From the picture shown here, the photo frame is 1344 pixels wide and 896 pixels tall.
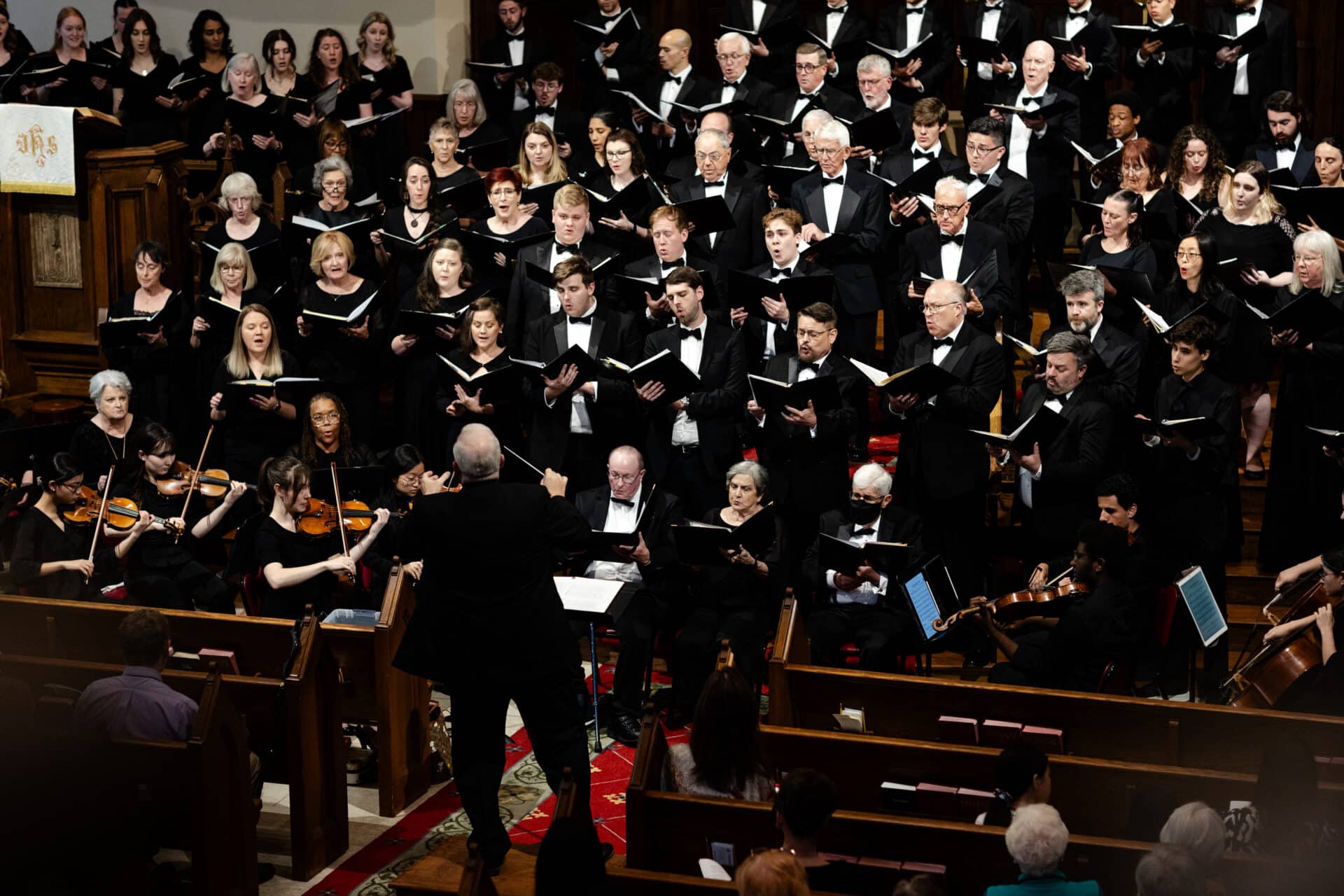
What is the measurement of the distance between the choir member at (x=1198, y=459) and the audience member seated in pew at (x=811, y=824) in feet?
9.49

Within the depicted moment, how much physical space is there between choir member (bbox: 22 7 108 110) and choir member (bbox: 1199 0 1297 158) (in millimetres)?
6287

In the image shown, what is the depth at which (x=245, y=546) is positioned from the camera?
6578 mm

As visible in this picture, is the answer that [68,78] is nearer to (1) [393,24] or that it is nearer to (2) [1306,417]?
(1) [393,24]

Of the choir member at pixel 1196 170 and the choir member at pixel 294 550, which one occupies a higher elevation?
the choir member at pixel 1196 170

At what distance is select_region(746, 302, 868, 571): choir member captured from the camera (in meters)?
6.57

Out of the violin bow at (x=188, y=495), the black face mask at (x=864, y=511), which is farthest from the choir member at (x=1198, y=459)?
the violin bow at (x=188, y=495)

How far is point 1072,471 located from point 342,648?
2.92 m

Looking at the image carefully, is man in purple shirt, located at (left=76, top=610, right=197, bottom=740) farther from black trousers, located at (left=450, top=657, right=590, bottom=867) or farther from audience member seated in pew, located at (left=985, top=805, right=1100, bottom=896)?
audience member seated in pew, located at (left=985, top=805, right=1100, bottom=896)

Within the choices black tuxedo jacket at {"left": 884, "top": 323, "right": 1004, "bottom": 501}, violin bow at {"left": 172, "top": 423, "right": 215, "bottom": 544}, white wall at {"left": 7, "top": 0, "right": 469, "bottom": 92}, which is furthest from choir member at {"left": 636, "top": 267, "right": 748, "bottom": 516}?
white wall at {"left": 7, "top": 0, "right": 469, "bottom": 92}

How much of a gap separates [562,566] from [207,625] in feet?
4.89

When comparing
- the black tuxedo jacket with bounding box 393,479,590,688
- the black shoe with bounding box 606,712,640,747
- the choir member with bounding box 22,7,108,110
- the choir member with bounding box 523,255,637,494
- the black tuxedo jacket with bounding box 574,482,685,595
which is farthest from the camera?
the choir member with bounding box 22,7,108,110

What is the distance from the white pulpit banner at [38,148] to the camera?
Answer: 27.1ft

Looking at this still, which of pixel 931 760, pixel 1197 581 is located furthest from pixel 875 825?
pixel 1197 581

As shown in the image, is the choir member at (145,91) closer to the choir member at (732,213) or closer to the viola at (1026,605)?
the choir member at (732,213)
